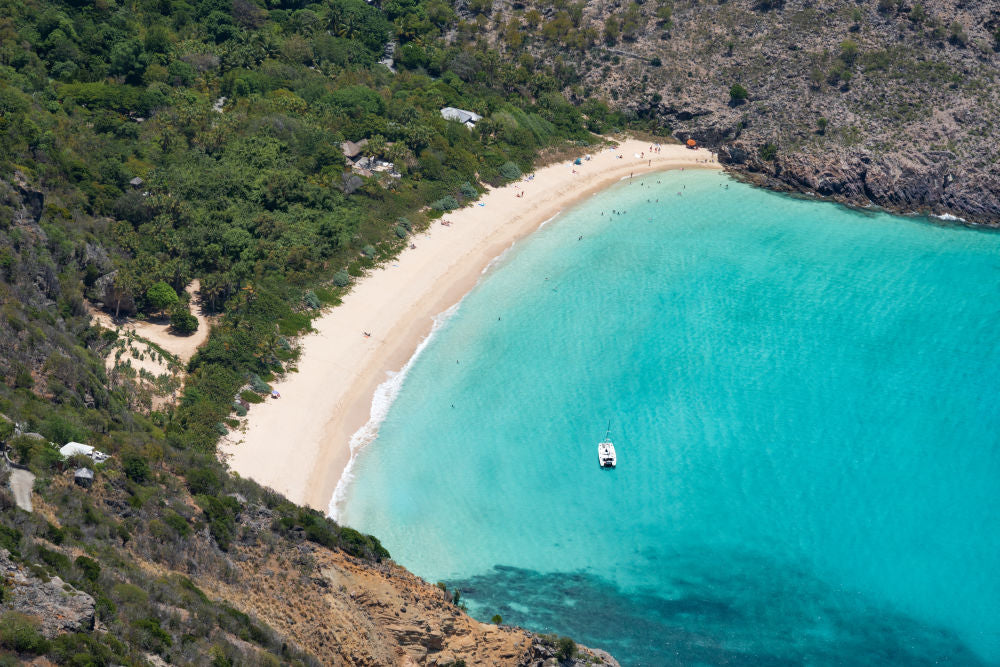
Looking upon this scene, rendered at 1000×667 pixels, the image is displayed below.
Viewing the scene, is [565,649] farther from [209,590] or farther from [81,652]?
[81,652]

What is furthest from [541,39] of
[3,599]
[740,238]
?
[3,599]

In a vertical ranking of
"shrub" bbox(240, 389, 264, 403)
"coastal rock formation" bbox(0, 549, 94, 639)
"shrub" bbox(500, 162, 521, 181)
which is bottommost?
"shrub" bbox(240, 389, 264, 403)

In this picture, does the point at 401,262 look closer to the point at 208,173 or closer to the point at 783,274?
the point at 208,173

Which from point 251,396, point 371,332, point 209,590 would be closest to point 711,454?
point 371,332

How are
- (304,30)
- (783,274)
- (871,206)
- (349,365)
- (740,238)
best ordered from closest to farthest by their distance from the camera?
(349,365) → (783,274) → (740,238) → (871,206) → (304,30)

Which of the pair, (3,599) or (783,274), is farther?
(783,274)

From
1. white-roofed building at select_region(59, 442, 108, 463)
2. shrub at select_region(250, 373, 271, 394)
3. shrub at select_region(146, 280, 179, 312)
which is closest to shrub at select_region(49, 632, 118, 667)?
white-roofed building at select_region(59, 442, 108, 463)

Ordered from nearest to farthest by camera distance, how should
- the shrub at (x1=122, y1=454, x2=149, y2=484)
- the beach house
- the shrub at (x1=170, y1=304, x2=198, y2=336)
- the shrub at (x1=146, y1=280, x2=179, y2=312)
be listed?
the shrub at (x1=122, y1=454, x2=149, y2=484), the shrub at (x1=170, y1=304, x2=198, y2=336), the shrub at (x1=146, y1=280, x2=179, y2=312), the beach house

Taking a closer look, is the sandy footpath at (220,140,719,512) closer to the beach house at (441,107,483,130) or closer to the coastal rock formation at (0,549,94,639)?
the beach house at (441,107,483,130)
